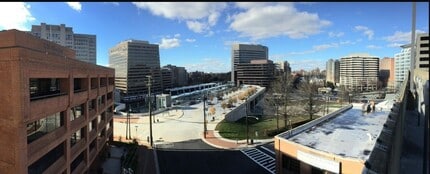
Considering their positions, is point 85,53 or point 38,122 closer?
point 38,122

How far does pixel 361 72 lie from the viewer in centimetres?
13638

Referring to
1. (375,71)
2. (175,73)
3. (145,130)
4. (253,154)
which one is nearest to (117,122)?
(145,130)

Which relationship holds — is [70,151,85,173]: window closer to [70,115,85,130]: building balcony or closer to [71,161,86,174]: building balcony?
[71,161,86,174]: building balcony

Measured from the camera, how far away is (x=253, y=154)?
110 ft

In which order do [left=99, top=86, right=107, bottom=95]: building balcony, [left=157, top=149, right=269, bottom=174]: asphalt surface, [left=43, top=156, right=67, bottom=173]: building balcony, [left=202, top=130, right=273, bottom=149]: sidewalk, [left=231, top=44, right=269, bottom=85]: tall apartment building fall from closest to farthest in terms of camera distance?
[left=43, top=156, right=67, bottom=173]: building balcony < [left=157, top=149, right=269, bottom=174]: asphalt surface < [left=99, top=86, right=107, bottom=95]: building balcony < [left=202, top=130, right=273, bottom=149]: sidewalk < [left=231, top=44, right=269, bottom=85]: tall apartment building

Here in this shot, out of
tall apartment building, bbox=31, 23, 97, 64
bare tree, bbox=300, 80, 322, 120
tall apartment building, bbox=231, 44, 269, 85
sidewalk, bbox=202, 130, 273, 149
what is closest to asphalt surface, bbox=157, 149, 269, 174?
sidewalk, bbox=202, 130, 273, 149

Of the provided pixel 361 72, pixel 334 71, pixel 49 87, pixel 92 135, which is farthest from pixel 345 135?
pixel 334 71

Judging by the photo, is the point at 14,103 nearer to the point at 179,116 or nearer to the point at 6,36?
the point at 6,36

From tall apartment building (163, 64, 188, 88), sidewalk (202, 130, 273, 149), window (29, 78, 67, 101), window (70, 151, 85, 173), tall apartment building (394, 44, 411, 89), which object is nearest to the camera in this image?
tall apartment building (394, 44, 411, 89)

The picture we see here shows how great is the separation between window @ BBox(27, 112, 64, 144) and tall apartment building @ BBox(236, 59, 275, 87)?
121m

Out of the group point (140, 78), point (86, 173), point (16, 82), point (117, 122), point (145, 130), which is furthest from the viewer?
point (140, 78)

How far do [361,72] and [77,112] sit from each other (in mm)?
135006

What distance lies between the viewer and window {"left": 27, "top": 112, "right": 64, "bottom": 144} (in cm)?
1475

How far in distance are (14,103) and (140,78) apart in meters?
112
